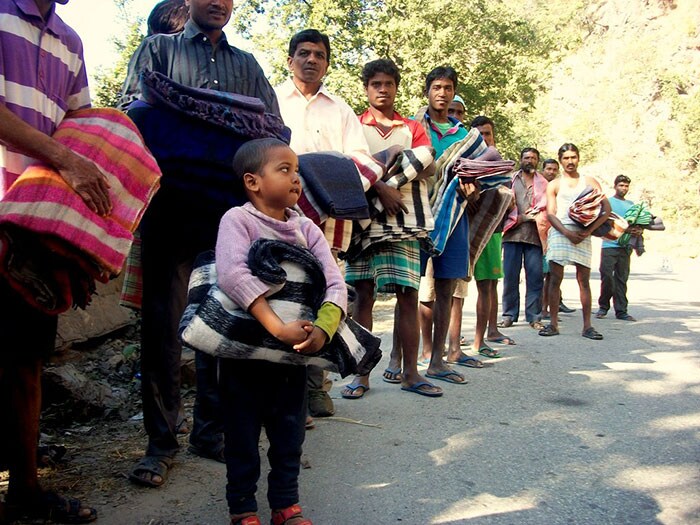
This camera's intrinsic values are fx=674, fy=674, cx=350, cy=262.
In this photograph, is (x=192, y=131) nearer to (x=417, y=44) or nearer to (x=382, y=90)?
(x=382, y=90)

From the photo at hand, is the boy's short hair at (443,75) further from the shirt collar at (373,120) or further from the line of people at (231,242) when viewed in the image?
the shirt collar at (373,120)

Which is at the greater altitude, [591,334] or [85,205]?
[85,205]

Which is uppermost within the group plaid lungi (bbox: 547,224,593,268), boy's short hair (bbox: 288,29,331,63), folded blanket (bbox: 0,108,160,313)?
boy's short hair (bbox: 288,29,331,63)

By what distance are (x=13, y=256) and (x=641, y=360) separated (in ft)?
17.6

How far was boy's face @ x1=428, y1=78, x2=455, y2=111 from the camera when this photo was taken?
17.2 ft

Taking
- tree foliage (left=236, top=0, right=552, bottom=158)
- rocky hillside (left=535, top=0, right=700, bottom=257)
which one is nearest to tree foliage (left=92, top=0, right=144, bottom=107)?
tree foliage (left=236, top=0, right=552, bottom=158)

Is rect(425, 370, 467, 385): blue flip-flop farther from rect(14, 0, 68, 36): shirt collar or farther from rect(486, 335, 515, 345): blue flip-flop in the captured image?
rect(14, 0, 68, 36): shirt collar

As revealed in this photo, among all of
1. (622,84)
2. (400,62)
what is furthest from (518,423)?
(622,84)

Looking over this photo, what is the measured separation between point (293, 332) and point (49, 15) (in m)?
1.49

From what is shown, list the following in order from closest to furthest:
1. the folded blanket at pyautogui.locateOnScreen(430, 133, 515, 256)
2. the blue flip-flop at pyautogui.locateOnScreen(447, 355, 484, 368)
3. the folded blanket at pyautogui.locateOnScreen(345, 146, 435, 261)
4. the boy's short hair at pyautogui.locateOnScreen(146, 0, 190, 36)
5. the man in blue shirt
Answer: the boy's short hair at pyautogui.locateOnScreen(146, 0, 190, 36)
the folded blanket at pyautogui.locateOnScreen(345, 146, 435, 261)
the folded blanket at pyautogui.locateOnScreen(430, 133, 515, 256)
the blue flip-flop at pyautogui.locateOnScreen(447, 355, 484, 368)
the man in blue shirt

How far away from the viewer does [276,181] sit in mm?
2594

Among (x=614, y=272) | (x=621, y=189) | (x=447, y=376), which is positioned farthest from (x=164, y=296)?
(x=621, y=189)

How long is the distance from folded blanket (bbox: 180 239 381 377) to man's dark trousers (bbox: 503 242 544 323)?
605 centimetres

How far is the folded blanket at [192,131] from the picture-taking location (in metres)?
2.91
